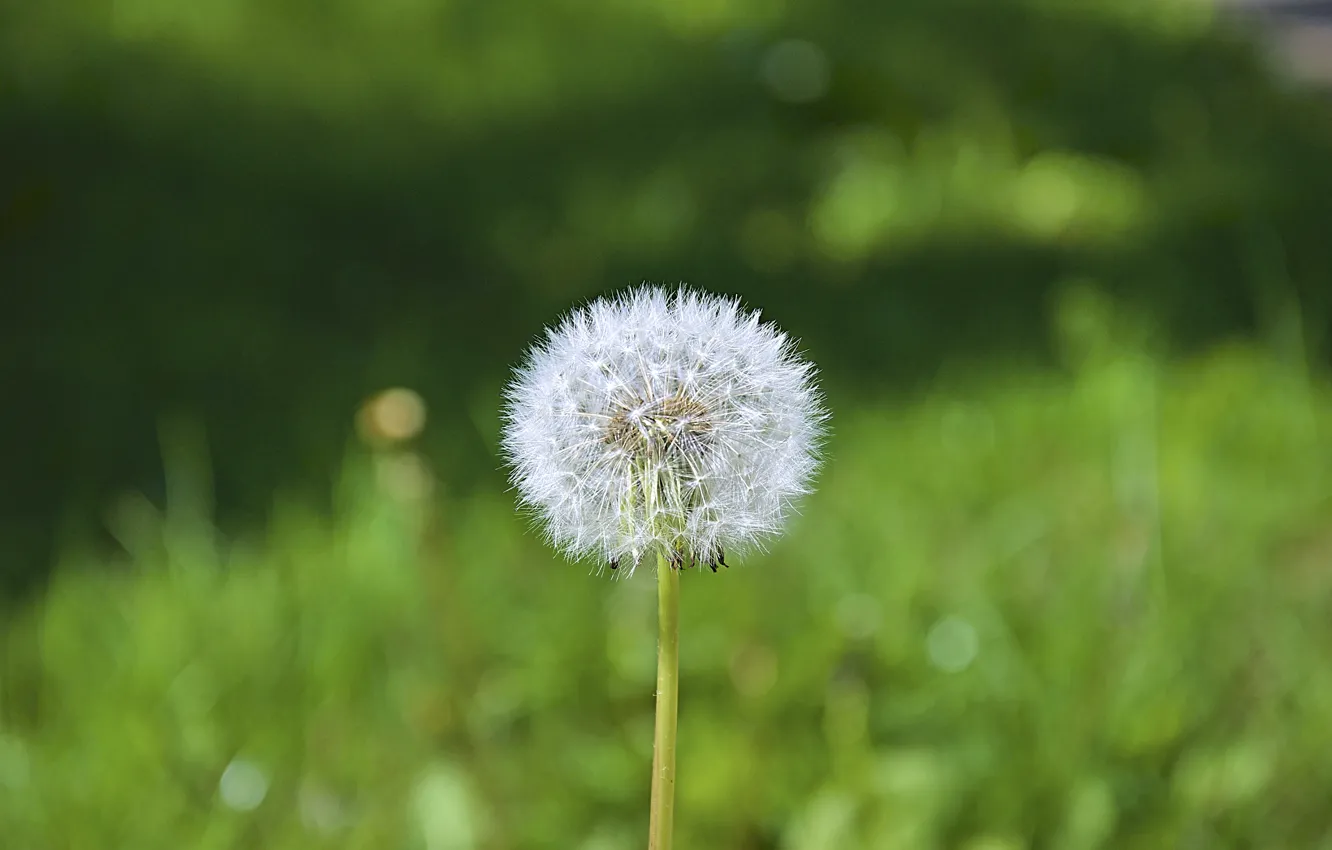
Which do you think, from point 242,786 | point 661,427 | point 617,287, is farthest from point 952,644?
point 617,287

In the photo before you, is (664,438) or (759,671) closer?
(664,438)

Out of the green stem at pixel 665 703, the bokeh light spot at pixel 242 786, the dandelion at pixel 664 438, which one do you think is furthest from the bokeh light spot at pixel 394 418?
the green stem at pixel 665 703

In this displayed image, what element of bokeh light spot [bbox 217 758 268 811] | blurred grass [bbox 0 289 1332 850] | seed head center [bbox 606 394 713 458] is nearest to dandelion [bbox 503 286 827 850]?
seed head center [bbox 606 394 713 458]

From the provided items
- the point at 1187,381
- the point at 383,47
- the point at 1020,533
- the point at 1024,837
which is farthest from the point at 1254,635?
the point at 383,47

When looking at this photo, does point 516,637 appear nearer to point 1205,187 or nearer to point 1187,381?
point 1187,381

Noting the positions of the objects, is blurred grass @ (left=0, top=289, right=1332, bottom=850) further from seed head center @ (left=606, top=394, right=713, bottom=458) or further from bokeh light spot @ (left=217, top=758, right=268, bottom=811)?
seed head center @ (left=606, top=394, right=713, bottom=458)

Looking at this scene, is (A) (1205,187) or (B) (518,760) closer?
(B) (518,760)

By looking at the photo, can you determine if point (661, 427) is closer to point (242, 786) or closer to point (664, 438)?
point (664, 438)
